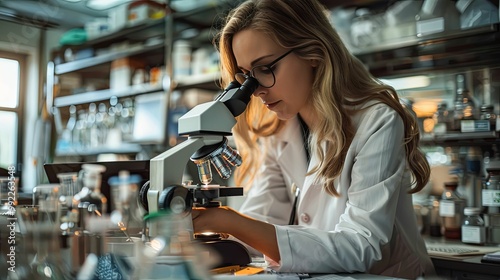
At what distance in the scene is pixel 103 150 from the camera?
398cm

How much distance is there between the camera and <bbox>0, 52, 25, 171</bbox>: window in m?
1.67

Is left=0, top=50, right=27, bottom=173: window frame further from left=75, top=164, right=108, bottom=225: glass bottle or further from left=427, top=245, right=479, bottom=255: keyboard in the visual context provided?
left=427, top=245, right=479, bottom=255: keyboard

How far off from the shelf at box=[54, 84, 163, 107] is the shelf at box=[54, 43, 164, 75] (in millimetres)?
237

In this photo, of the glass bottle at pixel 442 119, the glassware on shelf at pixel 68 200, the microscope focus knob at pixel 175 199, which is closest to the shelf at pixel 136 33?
the glass bottle at pixel 442 119

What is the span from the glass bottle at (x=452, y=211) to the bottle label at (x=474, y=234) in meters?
0.09

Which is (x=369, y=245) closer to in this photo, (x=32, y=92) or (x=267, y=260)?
(x=267, y=260)

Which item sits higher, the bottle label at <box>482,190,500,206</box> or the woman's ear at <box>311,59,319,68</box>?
the woman's ear at <box>311,59,319,68</box>

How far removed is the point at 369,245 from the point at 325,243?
11 cm

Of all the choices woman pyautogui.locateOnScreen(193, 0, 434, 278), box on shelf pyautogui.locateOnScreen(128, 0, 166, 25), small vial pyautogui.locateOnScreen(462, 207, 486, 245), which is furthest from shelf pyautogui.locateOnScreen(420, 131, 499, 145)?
box on shelf pyautogui.locateOnScreen(128, 0, 166, 25)

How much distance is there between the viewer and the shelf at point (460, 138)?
6.68 feet

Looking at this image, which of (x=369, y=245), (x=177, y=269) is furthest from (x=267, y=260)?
(x=177, y=269)

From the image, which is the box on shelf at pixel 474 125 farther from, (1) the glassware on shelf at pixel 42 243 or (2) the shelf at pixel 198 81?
(1) the glassware on shelf at pixel 42 243

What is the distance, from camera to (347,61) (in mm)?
1426

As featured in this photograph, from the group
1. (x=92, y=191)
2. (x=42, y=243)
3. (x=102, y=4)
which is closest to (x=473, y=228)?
(x=92, y=191)
